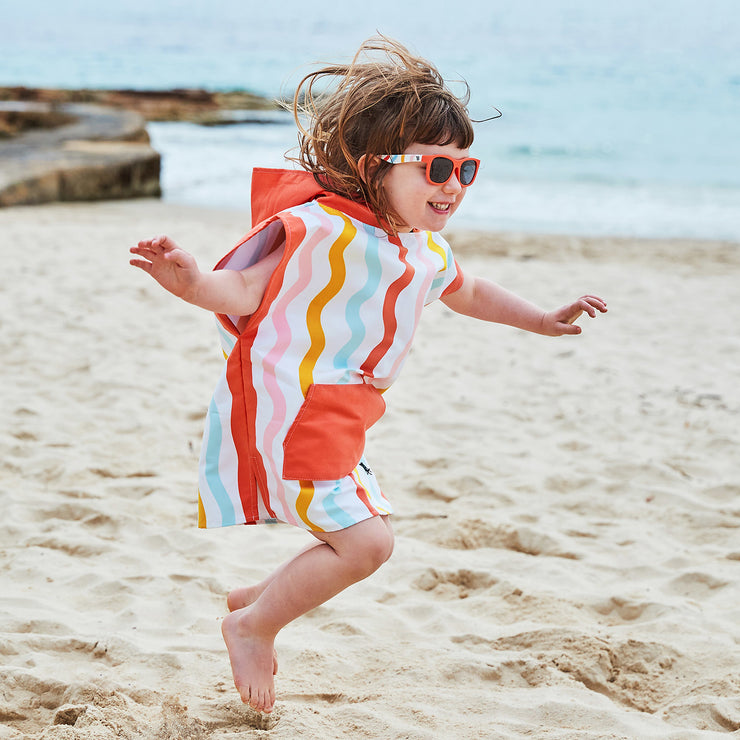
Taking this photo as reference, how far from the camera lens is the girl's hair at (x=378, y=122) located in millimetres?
1836

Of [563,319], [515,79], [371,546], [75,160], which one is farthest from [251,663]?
[515,79]

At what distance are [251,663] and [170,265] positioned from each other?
2.95ft

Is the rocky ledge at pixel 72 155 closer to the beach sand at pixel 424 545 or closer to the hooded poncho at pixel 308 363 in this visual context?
the beach sand at pixel 424 545

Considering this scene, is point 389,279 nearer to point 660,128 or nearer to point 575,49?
point 660,128

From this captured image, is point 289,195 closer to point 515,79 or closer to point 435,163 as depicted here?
point 435,163

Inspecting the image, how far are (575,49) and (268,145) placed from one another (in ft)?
126

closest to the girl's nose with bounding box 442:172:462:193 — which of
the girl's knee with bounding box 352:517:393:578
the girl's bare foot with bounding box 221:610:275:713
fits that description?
the girl's knee with bounding box 352:517:393:578

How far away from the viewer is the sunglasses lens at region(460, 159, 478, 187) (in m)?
1.86

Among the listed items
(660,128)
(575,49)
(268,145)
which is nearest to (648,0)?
(575,49)

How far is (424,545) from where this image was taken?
312cm

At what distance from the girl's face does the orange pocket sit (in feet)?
1.31

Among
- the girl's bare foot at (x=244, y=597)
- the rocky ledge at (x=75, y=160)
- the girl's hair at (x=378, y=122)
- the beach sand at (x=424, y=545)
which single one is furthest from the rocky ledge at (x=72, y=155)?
the girl's hair at (x=378, y=122)

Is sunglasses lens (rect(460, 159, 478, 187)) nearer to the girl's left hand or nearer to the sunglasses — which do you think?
the sunglasses

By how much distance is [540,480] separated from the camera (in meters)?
3.66
